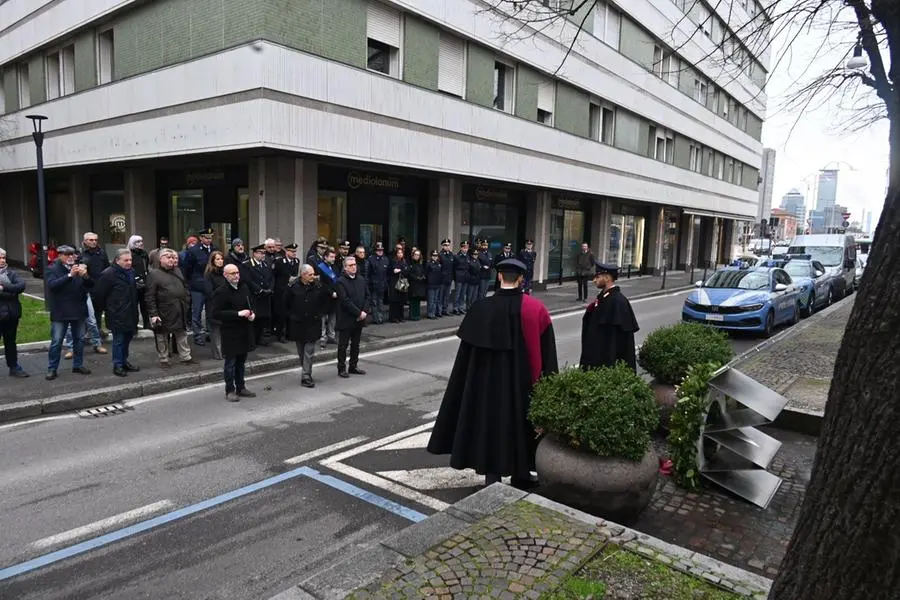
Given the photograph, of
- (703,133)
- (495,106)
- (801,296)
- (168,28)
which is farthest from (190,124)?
(703,133)

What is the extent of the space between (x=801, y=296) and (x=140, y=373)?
52.6ft

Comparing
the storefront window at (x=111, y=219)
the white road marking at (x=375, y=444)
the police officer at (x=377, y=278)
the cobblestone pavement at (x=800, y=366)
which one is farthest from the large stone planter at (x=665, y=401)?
the storefront window at (x=111, y=219)

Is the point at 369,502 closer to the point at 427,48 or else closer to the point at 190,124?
the point at 190,124

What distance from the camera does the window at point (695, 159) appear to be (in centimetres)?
3444

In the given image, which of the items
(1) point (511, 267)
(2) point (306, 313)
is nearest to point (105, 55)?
(2) point (306, 313)

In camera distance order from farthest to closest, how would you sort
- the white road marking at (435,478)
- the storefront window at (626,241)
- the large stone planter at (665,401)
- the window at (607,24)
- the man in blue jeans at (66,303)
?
the storefront window at (626,241) < the window at (607,24) < the man in blue jeans at (66,303) < the large stone planter at (665,401) < the white road marking at (435,478)

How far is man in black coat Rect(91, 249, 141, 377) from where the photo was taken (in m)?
9.26

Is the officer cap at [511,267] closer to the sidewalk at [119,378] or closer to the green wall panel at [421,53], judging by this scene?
the sidewalk at [119,378]

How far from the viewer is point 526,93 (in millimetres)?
20484

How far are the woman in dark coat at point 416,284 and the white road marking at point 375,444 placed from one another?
25.7ft

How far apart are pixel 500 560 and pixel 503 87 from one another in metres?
18.1

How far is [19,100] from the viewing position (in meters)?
22.4

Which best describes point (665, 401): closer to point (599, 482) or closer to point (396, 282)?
point (599, 482)

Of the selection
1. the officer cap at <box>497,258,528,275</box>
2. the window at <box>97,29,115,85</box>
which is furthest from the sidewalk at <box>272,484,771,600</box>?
the window at <box>97,29,115,85</box>
